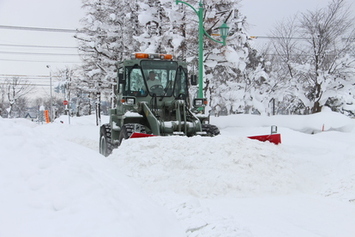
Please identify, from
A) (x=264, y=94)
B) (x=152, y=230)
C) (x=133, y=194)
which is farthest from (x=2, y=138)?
(x=264, y=94)

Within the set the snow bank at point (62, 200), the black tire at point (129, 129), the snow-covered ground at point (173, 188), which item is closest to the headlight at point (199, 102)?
the black tire at point (129, 129)

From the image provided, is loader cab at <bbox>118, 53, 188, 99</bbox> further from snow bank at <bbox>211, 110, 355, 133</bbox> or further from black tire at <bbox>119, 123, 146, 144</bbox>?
snow bank at <bbox>211, 110, 355, 133</bbox>

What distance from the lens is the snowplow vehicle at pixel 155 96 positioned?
344 inches

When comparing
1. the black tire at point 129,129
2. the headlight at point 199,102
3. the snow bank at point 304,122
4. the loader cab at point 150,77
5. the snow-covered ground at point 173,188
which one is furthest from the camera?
the snow bank at point 304,122

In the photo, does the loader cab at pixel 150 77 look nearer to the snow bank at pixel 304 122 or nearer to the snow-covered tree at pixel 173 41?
the snow-covered tree at pixel 173 41

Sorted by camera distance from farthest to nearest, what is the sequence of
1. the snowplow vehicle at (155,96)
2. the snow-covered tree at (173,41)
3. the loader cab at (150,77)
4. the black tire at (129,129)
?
the snow-covered tree at (173,41) < the loader cab at (150,77) < the snowplow vehicle at (155,96) < the black tire at (129,129)

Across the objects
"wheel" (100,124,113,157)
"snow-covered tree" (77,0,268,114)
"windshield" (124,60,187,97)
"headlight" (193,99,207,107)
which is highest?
"snow-covered tree" (77,0,268,114)

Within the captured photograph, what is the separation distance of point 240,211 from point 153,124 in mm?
4135

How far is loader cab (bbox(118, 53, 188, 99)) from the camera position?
9102 millimetres

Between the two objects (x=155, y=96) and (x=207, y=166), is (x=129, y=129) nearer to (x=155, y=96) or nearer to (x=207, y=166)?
(x=155, y=96)

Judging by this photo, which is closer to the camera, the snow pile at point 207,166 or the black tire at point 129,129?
the snow pile at point 207,166

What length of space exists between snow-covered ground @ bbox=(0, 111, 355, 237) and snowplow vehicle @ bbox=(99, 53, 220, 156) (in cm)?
173

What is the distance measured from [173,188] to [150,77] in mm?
4210

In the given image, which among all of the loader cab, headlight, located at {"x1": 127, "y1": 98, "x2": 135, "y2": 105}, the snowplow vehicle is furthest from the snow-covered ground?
the loader cab
